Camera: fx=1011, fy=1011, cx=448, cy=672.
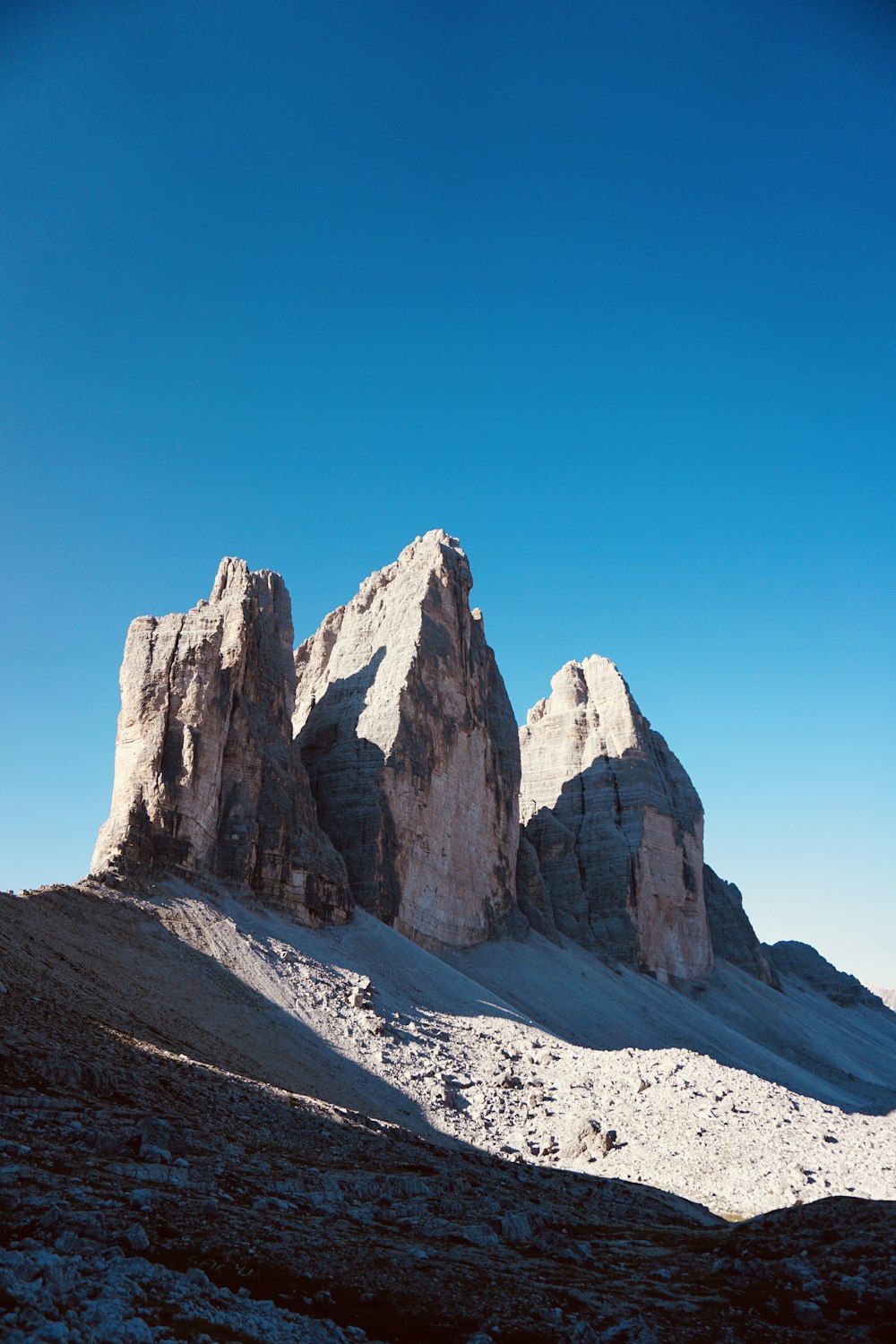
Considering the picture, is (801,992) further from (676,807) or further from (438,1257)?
(438,1257)

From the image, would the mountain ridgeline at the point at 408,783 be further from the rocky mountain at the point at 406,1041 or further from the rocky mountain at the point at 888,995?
the rocky mountain at the point at 888,995

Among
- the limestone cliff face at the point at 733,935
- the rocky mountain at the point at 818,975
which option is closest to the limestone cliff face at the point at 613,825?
the limestone cliff face at the point at 733,935

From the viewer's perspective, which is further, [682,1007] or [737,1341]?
[682,1007]

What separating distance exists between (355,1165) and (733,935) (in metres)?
85.1

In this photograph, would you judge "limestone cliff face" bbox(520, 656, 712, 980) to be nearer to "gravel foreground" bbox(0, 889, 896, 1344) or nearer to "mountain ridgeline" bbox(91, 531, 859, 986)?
"mountain ridgeline" bbox(91, 531, 859, 986)

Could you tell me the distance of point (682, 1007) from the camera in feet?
223

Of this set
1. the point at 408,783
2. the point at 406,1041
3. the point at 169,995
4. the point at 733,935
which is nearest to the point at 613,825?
the point at 733,935

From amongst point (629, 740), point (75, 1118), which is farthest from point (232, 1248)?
point (629, 740)

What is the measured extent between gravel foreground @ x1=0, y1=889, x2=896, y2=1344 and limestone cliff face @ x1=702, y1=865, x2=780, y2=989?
57.7 metres

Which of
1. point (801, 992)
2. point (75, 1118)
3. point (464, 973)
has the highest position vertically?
point (801, 992)

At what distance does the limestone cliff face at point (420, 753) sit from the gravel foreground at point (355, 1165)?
1253 cm

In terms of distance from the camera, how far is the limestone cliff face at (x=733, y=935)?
9475cm

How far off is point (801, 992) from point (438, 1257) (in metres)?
102

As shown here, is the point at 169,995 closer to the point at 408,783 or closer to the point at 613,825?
the point at 408,783
